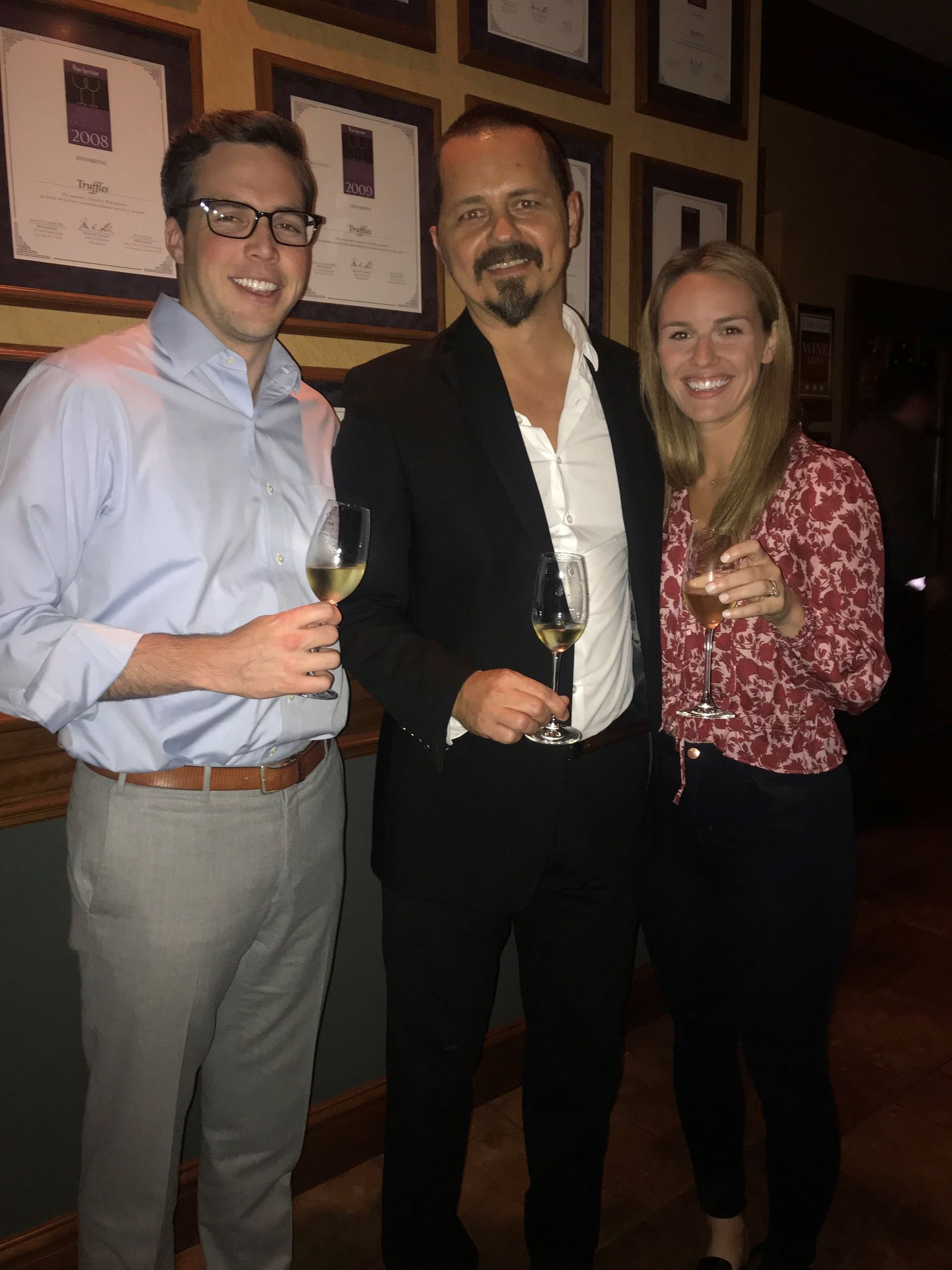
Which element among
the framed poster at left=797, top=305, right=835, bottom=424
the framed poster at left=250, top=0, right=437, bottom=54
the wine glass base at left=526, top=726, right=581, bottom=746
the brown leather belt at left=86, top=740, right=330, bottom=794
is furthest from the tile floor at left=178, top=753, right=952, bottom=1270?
the framed poster at left=797, top=305, right=835, bottom=424

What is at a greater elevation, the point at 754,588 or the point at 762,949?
the point at 754,588

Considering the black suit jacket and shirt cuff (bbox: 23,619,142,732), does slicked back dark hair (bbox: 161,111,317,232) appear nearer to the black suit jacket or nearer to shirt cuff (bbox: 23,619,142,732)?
the black suit jacket

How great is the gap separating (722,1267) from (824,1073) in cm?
Answer: 55

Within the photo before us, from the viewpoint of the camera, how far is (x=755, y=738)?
1.73 metres

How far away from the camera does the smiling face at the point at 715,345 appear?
1.86 meters

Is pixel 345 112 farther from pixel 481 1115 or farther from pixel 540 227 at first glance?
pixel 481 1115

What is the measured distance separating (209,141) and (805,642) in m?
1.43

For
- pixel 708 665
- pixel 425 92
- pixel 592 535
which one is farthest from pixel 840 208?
pixel 708 665

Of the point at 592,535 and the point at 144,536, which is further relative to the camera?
the point at 592,535

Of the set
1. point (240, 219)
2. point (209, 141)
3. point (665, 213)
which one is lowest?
point (240, 219)

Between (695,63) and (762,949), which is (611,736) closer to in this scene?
(762,949)

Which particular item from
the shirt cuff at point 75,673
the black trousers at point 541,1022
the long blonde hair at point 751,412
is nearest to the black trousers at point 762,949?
the black trousers at point 541,1022

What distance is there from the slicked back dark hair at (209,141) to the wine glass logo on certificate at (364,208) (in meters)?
0.38

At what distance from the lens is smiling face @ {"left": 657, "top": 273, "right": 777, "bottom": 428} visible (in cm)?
186
